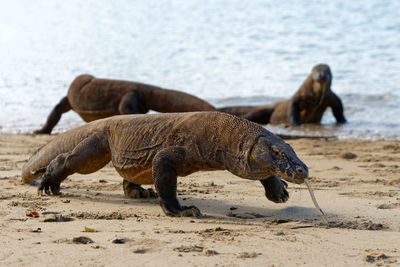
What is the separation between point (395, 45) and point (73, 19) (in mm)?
21649

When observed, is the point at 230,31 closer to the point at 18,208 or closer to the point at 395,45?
the point at 395,45

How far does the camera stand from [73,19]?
41.0 meters

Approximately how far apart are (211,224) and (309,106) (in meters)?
9.39

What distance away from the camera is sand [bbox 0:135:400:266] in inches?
157

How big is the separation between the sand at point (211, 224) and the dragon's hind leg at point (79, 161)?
17cm

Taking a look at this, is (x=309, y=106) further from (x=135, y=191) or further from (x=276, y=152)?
(x=276, y=152)

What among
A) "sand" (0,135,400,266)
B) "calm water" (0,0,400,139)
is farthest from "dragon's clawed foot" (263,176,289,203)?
"calm water" (0,0,400,139)

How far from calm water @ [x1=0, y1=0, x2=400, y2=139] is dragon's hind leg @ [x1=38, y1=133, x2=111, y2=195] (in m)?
5.92

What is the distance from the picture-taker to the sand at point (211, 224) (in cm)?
398

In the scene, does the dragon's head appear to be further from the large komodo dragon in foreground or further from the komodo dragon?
the komodo dragon

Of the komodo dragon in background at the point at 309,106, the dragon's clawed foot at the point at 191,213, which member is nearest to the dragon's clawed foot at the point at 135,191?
the dragon's clawed foot at the point at 191,213

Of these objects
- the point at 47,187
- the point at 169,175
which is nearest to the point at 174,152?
the point at 169,175

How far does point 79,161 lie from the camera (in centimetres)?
607

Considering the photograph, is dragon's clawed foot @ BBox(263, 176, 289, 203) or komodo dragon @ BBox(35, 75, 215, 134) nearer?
dragon's clawed foot @ BBox(263, 176, 289, 203)
